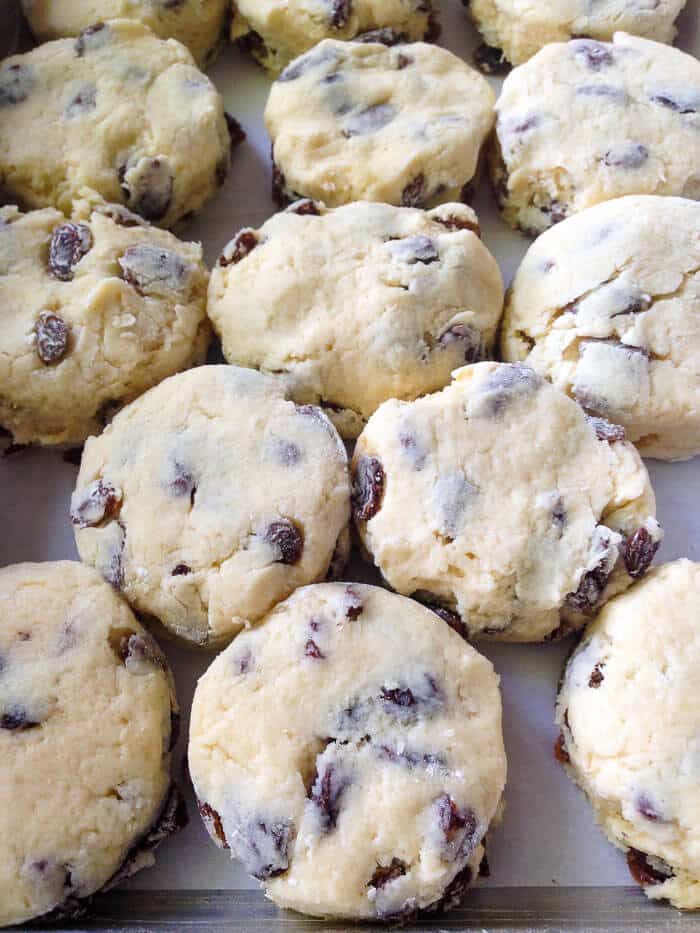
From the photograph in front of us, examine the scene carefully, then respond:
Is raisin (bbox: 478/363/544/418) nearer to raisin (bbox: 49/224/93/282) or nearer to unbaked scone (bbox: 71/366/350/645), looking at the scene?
unbaked scone (bbox: 71/366/350/645)

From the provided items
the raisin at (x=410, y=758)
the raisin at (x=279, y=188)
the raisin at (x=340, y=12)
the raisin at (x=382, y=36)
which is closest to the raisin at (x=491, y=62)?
the raisin at (x=382, y=36)

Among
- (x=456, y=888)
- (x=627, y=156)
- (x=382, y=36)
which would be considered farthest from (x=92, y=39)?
(x=456, y=888)

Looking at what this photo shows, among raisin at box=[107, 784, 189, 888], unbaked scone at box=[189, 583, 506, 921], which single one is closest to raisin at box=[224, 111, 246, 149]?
unbaked scone at box=[189, 583, 506, 921]

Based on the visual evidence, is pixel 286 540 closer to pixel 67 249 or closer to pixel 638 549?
pixel 638 549

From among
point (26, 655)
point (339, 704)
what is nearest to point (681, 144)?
point (339, 704)

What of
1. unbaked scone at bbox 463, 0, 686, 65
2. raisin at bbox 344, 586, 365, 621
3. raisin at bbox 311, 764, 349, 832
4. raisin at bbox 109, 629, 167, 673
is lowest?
raisin at bbox 311, 764, 349, 832

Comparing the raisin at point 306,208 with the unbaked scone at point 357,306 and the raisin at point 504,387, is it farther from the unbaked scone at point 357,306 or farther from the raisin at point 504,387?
the raisin at point 504,387

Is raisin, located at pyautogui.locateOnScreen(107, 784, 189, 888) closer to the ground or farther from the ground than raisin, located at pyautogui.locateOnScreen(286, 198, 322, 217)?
closer to the ground
